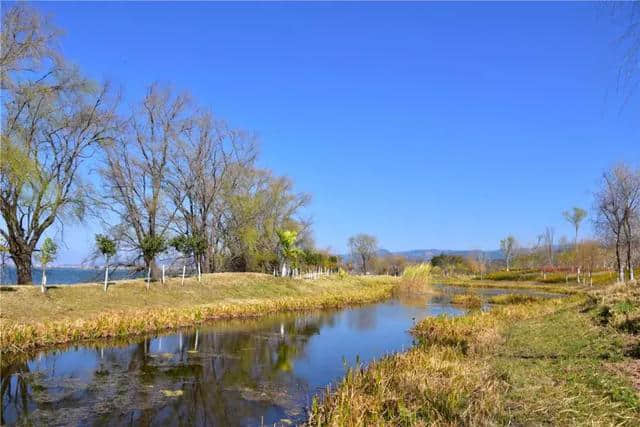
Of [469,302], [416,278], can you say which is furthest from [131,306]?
[416,278]

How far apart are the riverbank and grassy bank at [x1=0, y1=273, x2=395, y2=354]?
32.4 ft

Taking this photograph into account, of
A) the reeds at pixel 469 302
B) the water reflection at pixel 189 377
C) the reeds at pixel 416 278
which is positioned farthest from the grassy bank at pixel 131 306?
the reeds at pixel 416 278

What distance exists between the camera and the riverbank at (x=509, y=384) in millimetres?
6312

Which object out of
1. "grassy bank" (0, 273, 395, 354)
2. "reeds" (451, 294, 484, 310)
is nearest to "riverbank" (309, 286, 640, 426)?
"grassy bank" (0, 273, 395, 354)

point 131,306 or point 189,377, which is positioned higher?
point 131,306

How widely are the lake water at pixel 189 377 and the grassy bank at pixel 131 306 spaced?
97 cm

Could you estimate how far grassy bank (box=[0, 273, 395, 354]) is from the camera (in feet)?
44.9

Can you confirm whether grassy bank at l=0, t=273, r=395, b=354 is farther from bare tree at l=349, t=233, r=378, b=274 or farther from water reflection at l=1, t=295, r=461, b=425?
bare tree at l=349, t=233, r=378, b=274

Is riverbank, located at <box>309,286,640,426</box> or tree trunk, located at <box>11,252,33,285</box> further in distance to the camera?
tree trunk, located at <box>11,252,33,285</box>

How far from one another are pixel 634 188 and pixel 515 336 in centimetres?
3132

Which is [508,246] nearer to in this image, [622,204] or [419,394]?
[622,204]

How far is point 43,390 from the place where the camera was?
9.37 m

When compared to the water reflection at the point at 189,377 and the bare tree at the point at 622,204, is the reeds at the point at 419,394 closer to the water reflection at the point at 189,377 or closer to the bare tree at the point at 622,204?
the water reflection at the point at 189,377

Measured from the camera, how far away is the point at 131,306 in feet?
59.9
